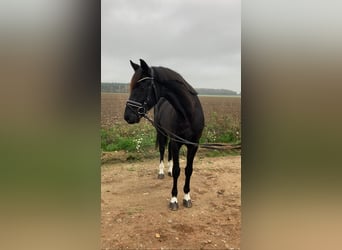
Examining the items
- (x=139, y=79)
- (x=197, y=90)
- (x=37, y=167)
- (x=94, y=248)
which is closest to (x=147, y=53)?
(x=139, y=79)

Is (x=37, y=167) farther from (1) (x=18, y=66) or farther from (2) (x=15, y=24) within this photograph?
(2) (x=15, y=24)

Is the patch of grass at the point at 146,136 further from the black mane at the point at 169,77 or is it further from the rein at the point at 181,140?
the black mane at the point at 169,77

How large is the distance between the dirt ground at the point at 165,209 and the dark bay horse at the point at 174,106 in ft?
0.42

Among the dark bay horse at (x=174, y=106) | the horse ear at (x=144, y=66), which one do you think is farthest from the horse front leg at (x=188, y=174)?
the horse ear at (x=144, y=66)

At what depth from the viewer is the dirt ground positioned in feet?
5.37

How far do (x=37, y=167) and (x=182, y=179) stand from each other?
3.89 feet

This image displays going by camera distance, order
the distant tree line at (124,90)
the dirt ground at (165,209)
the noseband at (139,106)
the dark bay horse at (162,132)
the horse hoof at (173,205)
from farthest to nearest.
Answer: the dark bay horse at (162,132) < the horse hoof at (173,205) < the noseband at (139,106) < the dirt ground at (165,209) < the distant tree line at (124,90)

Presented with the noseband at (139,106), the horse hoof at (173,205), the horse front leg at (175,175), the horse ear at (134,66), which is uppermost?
the horse ear at (134,66)

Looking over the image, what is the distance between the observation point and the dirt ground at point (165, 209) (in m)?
1.64

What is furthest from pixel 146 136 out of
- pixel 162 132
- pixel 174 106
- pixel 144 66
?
pixel 144 66

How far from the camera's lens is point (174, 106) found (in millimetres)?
2090

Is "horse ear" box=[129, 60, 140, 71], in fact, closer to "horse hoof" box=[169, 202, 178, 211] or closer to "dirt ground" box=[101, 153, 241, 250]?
"dirt ground" box=[101, 153, 241, 250]

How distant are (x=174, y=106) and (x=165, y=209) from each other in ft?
2.49

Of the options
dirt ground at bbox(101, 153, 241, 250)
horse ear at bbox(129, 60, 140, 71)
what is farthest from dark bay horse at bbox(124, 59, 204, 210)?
dirt ground at bbox(101, 153, 241, 250)
